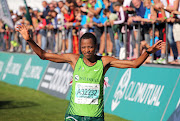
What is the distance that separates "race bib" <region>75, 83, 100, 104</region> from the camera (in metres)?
5.30

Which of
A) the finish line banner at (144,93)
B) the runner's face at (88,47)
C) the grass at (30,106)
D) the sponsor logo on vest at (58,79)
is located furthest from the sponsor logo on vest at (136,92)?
the runner's face at (88,47)

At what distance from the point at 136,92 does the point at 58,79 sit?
454 centimetres

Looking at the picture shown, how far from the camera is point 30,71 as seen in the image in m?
15.3

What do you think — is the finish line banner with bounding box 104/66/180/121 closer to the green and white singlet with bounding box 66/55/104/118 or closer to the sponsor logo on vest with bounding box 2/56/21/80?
the green and white singlet with bounding box 66/55/104/118

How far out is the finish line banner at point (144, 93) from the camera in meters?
7.89

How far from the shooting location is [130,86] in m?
9.26

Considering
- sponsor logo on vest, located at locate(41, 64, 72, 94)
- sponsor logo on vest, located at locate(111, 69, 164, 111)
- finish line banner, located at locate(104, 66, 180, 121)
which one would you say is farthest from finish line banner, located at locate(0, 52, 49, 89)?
sponsor logo on vest, located at locate(111, 69, 164, 111)

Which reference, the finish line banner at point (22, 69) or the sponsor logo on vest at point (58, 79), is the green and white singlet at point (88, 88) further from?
the finish line banner at point (22, 69)

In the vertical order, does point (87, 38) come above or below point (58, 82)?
above

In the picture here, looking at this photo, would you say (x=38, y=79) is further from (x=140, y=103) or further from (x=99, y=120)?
(x=99, y=120)

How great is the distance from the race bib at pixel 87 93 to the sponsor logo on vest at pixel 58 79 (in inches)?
258

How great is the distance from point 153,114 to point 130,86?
4.31ft

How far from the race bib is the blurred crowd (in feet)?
8.75

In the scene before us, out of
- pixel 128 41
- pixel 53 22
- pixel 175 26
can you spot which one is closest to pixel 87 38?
pixel 175 26
